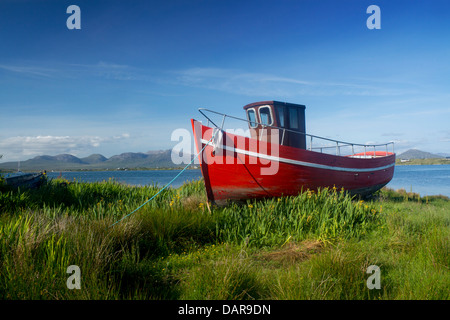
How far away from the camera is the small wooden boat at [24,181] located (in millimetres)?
10671

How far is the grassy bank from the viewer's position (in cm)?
351

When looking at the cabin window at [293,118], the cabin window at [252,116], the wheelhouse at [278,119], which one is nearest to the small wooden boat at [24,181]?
the cabin window at [252,116]

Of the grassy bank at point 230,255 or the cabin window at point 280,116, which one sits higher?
the cabin window at point 280,116

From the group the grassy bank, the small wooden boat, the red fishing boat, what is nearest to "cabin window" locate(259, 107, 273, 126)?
the red fishing boat

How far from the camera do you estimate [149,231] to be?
6047 millimetres

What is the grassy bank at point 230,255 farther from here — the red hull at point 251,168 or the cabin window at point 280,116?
the cabin window at point 280,116

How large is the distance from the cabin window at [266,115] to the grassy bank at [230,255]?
12.3 feet

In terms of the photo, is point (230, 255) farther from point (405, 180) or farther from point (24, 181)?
point (405, 180)

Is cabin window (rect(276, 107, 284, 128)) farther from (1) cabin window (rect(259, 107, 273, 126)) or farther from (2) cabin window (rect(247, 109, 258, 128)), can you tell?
(2) cabin window (rect(247, 109, 258, 128))

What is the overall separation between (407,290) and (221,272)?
7.50 feet

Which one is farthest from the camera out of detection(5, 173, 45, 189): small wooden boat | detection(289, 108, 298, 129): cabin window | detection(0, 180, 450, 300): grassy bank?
detection(289, 108, 298, 129): cabin window

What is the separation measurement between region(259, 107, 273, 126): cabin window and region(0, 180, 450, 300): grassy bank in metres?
3.76
